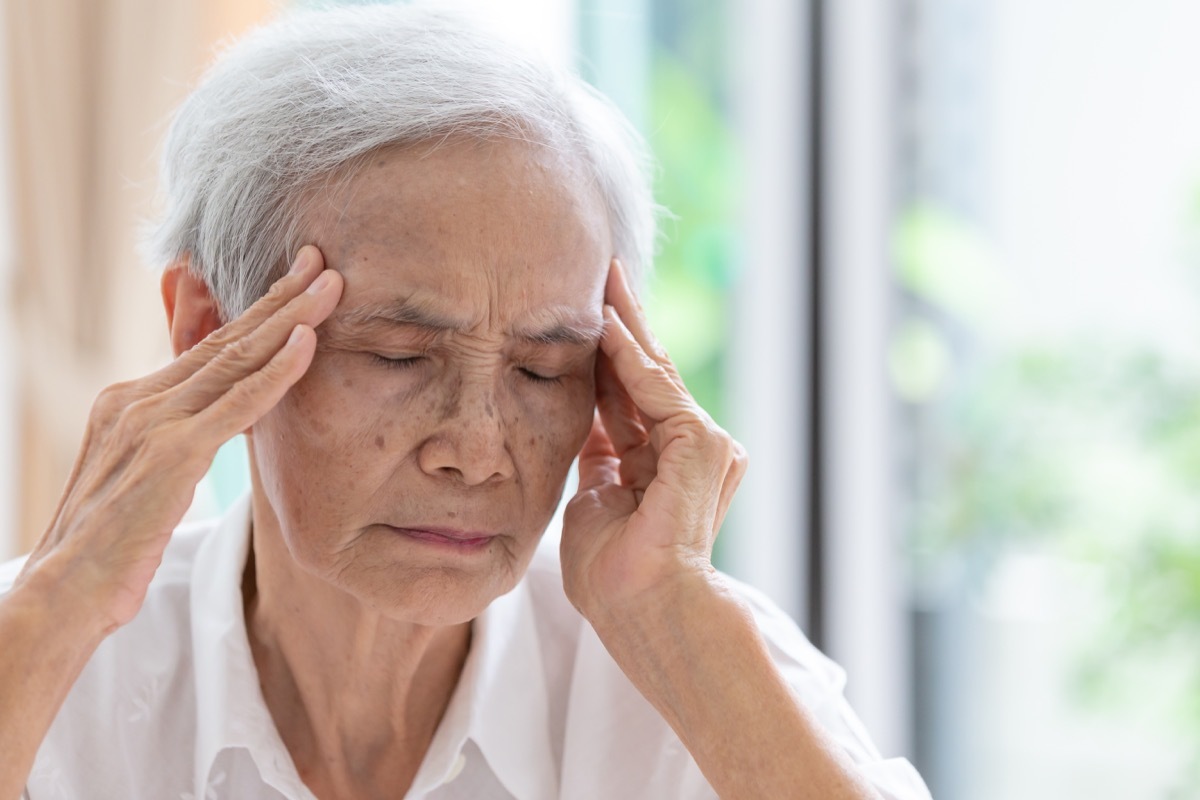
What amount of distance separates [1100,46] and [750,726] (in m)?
2.16

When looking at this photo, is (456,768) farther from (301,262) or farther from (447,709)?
(301,262)

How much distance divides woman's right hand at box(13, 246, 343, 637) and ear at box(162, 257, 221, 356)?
0.59 feet

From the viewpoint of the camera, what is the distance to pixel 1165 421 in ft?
→ 9.05

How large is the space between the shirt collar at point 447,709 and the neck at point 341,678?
1.9 inches

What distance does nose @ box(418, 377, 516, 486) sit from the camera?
1324 mm

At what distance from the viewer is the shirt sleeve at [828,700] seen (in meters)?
1.39

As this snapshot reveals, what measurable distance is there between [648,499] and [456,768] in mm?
413

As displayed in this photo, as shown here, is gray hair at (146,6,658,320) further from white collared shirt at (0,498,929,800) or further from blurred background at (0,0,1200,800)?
blurred background at (0,0,1200,800)

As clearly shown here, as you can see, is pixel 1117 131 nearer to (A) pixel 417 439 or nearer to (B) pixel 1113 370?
(B) pixel 1113 370

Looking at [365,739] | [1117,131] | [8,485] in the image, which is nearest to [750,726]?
[365,739]

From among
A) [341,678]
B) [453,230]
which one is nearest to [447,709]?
[341,678]

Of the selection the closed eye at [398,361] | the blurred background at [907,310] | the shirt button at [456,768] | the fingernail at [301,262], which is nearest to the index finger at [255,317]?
the fingernail at [301,262]

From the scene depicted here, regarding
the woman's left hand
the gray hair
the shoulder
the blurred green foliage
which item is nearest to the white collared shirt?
the shoulder

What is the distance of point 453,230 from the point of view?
4.27ft
